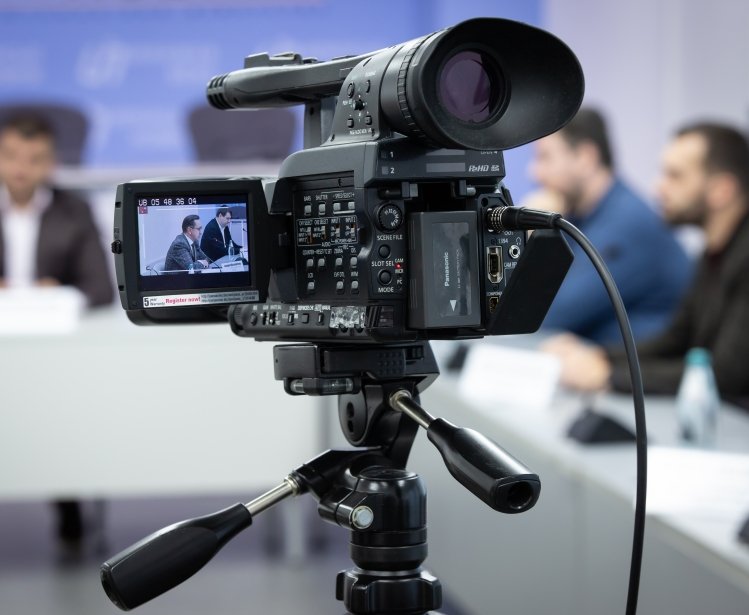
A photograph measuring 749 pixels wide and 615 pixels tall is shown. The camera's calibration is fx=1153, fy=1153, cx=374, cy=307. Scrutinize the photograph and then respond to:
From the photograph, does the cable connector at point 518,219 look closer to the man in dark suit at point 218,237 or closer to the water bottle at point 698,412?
the man in dark suit at point 218,237

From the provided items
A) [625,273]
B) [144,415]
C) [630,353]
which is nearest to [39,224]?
[144,415]

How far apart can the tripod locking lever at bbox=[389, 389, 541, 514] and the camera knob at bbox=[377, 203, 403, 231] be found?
0.21 metres

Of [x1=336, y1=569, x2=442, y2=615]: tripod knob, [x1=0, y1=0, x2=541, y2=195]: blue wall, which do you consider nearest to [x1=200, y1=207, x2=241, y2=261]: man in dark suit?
[x1=336, y1=569, x2=442, y2=615]: tripod knob

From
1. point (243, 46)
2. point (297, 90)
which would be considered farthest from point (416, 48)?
point (243, 46)

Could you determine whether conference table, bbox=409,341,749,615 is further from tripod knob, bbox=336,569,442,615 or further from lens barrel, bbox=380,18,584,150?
lens barrel, bbox=380,18,584,150

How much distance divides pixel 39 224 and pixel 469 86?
4663 millimetres

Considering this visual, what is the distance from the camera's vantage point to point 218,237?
124 centimetres

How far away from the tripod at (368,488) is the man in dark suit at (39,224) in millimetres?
4178

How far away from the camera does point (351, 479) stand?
1.24 metres

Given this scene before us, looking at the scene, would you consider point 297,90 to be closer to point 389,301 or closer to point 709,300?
point 389,301

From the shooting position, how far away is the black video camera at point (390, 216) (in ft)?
3.60

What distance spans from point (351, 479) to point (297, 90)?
0.43 m

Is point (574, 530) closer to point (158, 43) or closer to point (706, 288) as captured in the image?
point (706, 288)

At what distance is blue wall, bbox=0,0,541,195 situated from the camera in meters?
7.87
